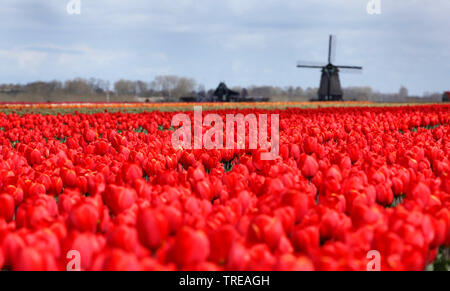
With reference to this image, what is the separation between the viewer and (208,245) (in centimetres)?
203

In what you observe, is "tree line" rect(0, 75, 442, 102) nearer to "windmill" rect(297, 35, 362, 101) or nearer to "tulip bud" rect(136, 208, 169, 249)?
"windmill" rect(297, 35, 362, 101)

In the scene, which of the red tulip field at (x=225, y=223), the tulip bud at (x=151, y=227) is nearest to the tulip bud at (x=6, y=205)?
the red tulip field at (x=225, y=223)

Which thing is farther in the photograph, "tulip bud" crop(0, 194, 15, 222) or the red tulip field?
"tulip bud" crop(0, 194, 15, 222)

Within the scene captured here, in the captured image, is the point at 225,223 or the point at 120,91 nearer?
the point at 225,223

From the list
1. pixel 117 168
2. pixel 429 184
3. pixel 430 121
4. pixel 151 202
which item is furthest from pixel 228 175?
pixel 430 121

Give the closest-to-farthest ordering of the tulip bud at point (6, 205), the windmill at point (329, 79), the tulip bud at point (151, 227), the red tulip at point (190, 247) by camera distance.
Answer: the red tulip at point (190, 247)
the tulip bud at point (151, 227)
the tulip bud at point (6, 205)
the windmill at point (329, 79)

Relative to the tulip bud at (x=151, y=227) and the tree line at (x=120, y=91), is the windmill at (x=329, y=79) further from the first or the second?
the tulip bud at (x=151, y=227)

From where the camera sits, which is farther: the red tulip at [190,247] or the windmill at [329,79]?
the windmill at [329,79]

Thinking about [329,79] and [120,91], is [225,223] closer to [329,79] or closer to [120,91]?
[329,79]

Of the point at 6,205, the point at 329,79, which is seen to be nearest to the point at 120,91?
the point at 329,79

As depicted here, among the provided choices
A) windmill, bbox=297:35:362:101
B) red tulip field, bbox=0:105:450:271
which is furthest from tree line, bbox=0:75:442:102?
red tulip field, bbox=0:105:450:271

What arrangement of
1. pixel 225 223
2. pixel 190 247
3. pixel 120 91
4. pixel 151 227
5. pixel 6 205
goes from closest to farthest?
pixel 190 247
pixel 151 227
pixel 225 223
pixel 6 205
pixel 120 91

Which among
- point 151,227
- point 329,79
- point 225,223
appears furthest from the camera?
point 329,79
